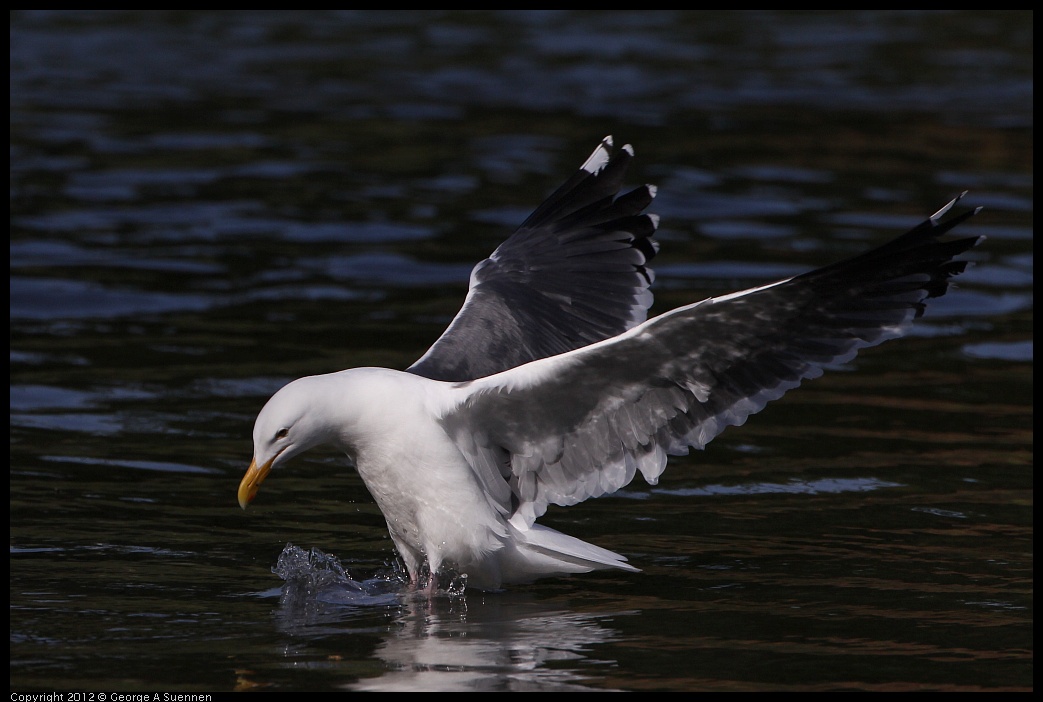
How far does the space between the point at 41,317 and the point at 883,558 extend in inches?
277

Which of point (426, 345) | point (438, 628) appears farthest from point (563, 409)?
point (426, 345)

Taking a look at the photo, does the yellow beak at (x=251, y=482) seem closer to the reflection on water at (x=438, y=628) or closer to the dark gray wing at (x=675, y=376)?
the reflection on water at (x=438, y=628)

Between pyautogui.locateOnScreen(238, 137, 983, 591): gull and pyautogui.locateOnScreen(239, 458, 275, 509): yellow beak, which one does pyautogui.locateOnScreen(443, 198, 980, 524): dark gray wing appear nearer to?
pyautogui.locateOnScreen(238, 137, 983, 591): gull

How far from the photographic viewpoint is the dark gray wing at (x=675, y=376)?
21.4 feet

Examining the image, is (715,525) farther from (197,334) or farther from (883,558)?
(197,334)

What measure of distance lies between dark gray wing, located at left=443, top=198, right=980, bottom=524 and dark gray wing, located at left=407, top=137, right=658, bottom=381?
834mm

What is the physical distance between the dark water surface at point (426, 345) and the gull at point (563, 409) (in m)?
0.33

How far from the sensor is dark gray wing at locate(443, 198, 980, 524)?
6.51 m

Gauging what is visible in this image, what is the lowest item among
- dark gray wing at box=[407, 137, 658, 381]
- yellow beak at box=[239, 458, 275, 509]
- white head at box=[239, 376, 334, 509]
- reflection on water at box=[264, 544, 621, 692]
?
reflection on water at box=[264, 544, 621, 692]

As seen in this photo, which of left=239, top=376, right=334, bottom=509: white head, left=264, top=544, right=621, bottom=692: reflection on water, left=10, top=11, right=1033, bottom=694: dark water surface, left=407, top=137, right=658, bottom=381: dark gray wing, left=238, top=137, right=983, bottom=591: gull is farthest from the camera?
left=407, top=137, right=658, bottom=381: dark gray wing

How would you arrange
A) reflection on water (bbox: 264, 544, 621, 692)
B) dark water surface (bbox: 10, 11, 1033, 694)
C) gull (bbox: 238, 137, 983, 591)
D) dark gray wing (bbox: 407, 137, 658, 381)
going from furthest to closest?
dark gray wing (bbox: 407, 137, 658, 381), gull (bbox: 238, 137, 983, 591), dark water surface (bbox: 10, 11, 1033, 694), reflection on water (bbox: 264, 544, 621, 692)

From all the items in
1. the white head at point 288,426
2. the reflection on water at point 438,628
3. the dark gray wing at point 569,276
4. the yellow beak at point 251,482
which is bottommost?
the reflection on water at point 438,628

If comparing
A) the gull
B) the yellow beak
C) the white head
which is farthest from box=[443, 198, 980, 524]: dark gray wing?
the yellow beak

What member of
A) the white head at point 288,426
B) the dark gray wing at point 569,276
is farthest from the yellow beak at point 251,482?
the dark gray wing at point 569,276
